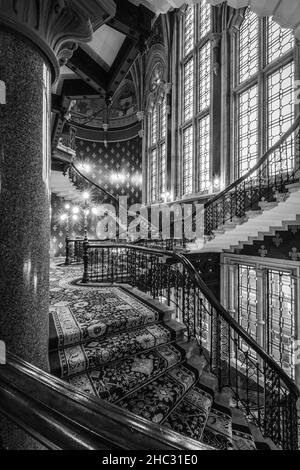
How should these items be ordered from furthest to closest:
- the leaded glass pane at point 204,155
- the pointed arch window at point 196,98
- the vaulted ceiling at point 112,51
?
the pointed arch window at point 196,98 → the leaded glass pane at point 204,155 → the vaulted ceiling at point 112,51

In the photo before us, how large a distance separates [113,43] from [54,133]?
3.21 metres

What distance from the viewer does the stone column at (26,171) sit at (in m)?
1.37

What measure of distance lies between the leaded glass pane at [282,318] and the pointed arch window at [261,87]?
427 centimetres

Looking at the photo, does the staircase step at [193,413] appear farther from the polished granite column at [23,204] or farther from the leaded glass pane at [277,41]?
the leaded glass pane at [277,41]

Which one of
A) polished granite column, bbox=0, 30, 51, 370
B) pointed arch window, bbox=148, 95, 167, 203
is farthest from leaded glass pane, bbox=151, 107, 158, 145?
polished granite column, bbox=0, 30, 51, 370

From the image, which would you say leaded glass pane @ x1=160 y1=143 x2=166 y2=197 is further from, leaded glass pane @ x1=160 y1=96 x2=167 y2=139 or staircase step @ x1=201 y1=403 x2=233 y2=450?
staircase step @ x1=201 y1=403 x2=233 y2=450

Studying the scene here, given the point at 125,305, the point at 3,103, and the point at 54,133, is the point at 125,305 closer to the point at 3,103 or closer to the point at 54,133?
the point at 3,103

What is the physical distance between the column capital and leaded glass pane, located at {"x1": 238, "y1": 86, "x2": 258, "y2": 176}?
7483 mm

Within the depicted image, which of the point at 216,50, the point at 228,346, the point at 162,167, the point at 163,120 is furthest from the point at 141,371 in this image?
Result: the point at 163,120

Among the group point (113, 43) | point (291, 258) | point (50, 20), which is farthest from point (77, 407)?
point (291, 258)

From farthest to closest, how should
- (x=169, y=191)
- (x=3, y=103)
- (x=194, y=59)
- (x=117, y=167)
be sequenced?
1. (x=117, y=167)
2. (x=169, y=191)
3. (x=194, y=59)
4. (x=3, y=103)

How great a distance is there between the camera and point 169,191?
40.8ft

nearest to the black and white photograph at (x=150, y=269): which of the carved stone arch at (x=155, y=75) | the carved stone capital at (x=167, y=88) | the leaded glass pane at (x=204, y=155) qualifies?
the leaded glass pane at (x=204, y=155)

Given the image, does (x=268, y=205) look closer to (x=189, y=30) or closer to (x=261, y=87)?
(x=261, y=87)
